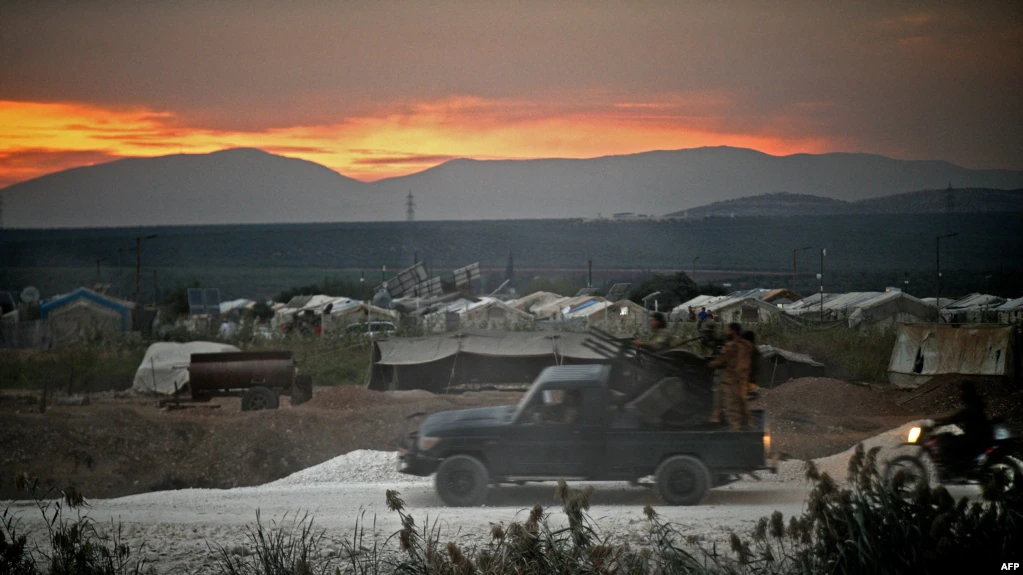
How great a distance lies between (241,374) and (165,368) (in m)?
5.16

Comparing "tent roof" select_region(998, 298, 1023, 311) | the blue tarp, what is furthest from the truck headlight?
the blue tarp

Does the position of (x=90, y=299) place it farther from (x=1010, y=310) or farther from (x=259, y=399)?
(x=1010, y=310)

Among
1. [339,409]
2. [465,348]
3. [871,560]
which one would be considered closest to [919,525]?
[871,560]

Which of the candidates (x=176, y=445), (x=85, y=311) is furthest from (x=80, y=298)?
(x=176, y=445)

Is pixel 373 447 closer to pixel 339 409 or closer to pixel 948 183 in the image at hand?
pixel 339 409

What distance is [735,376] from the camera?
37.8 ft

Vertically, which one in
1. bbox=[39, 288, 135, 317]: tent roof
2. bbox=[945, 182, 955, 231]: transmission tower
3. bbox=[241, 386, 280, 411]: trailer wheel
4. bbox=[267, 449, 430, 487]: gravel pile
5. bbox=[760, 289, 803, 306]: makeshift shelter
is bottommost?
bbox=[267, 449, 430, 487]: gravel pile

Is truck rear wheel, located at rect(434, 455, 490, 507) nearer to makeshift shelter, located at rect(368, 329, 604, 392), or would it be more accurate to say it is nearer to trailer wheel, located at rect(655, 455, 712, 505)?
trailer wheel, located at rect(655, 455, 712, 505)

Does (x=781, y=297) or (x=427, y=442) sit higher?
(x=781, y=297)

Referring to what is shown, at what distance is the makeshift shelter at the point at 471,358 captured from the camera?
24.9 meters

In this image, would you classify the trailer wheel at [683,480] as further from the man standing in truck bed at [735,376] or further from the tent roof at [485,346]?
the tent roof at [485,346]

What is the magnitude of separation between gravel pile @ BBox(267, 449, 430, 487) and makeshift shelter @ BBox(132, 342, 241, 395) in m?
11.9

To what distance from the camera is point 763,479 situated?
14023mm

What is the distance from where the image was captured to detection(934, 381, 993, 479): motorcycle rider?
406 inches
